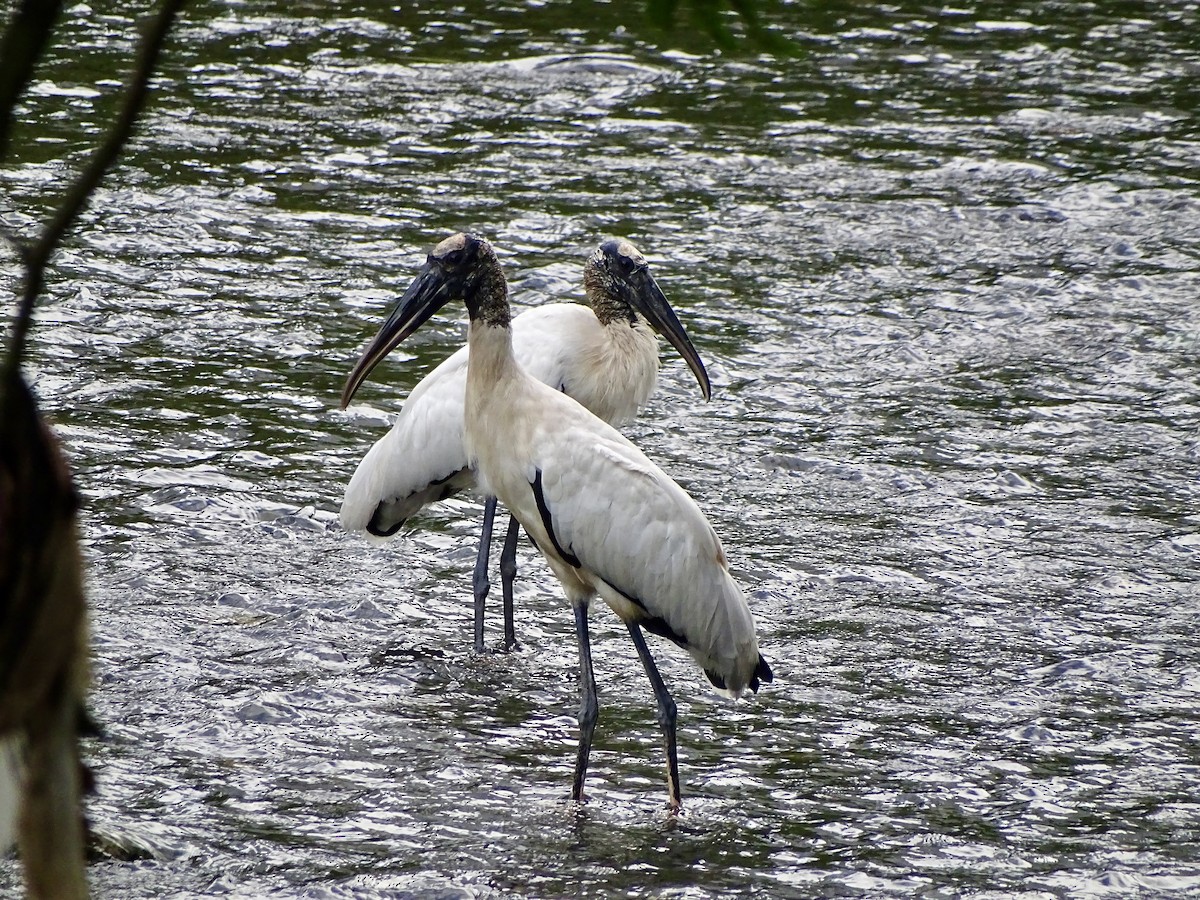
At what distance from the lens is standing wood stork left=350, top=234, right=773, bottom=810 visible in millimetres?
4785

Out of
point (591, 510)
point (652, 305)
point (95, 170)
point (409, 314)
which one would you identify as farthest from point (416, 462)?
point (95, 170)

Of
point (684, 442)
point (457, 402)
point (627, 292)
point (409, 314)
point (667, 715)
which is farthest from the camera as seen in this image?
point (684, 442)

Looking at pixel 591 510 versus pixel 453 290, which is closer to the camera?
pixel 591 510

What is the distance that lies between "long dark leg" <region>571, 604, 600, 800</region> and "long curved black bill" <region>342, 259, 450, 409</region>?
984 millimetres

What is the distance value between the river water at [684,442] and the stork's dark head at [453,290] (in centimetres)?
112

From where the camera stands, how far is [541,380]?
19.1 feet

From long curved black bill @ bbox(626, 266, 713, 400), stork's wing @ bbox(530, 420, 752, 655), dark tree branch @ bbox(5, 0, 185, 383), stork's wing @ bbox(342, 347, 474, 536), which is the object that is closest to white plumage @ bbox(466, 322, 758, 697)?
stork's wing @ bbox(530, 420, 752, 655)

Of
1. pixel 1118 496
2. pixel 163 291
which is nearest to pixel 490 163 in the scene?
pixel 163 291

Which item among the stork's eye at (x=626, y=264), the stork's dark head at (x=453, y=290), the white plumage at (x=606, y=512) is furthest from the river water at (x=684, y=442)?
the stork's eye at (x=626, y=264)

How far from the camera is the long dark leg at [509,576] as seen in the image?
5.73 metres

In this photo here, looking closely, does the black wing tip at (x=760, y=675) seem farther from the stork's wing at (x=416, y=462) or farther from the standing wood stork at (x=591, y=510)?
the stork's wing at (x=416, y=462)

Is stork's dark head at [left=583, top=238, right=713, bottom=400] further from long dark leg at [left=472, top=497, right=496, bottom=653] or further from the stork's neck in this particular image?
the stork's neck

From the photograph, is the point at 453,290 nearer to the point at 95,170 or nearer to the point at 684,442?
the point at 684,442

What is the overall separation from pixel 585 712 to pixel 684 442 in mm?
2758
